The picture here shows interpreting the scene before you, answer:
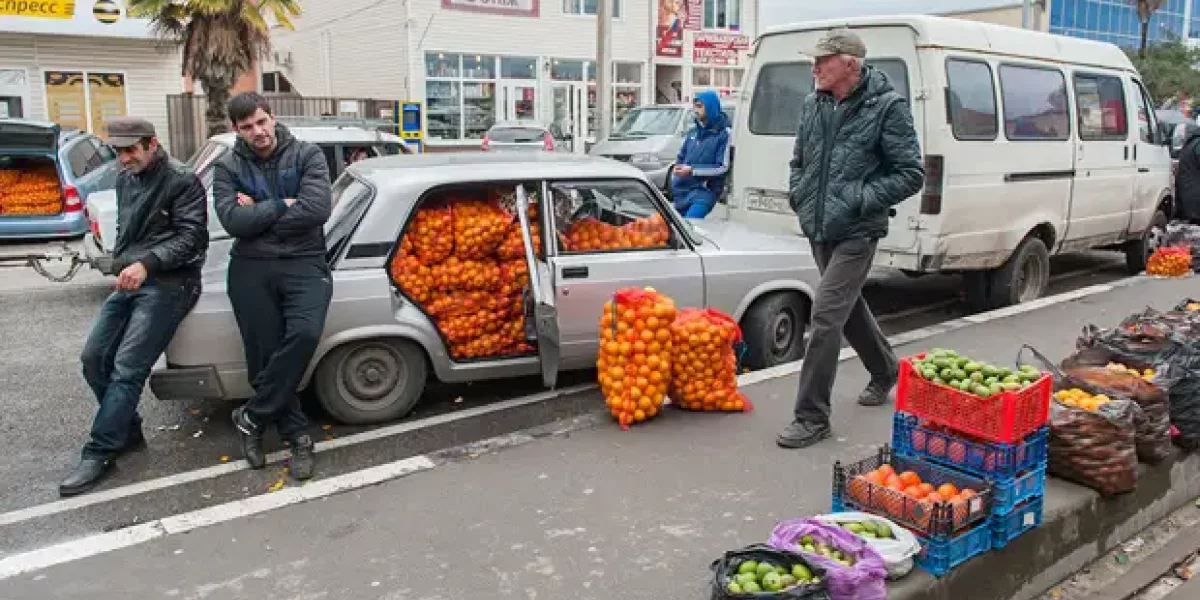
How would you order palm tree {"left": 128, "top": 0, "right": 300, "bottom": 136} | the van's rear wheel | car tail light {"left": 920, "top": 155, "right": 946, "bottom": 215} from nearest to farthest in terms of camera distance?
car tail light {"left": 920, "top": 155, "right": 946, "bottom": 215} → the van's rear wheel → palm tree {"left": 128, "top": 0, "right": 300, "bottom": 136}

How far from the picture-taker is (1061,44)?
344 inches

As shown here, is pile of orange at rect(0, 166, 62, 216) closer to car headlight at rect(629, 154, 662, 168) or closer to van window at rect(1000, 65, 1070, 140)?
car headlight at rect(629, 154, 662, 168)

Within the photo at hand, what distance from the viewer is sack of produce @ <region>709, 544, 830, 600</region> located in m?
3.12

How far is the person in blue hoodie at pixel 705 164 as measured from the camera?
896cm

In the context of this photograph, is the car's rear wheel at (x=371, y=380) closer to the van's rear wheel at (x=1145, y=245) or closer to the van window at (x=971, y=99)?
the van window at (x=971, y=99)

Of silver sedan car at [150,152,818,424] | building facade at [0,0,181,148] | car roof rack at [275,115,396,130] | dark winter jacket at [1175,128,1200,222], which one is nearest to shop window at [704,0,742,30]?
building facade at [0,0,181,148]

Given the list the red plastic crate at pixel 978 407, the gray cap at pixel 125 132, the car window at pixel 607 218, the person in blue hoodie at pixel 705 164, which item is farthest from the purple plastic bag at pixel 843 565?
the person in blue hoodie at pixel 705 164

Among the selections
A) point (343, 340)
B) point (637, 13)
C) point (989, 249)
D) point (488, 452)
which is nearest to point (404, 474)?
point (488, 452)

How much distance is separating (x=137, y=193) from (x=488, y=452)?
7.27 ft

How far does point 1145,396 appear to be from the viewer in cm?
468

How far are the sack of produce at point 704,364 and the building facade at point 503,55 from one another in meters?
22.7

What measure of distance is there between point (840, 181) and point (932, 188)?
9.47ft

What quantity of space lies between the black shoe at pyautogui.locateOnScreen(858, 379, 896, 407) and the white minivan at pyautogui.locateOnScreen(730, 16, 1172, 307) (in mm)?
2005

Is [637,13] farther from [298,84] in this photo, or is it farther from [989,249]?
[989,249]
